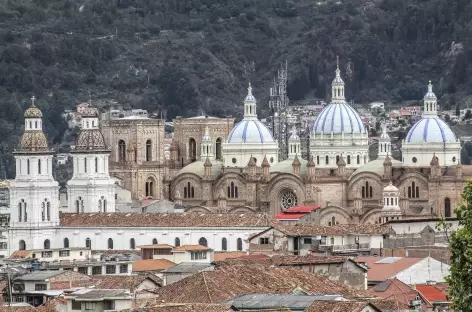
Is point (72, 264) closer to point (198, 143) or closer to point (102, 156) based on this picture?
point (102, 156)

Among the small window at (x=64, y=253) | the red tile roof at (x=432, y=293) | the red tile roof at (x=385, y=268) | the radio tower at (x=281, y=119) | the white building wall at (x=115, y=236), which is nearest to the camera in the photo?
the red tile roof at (x=432, y=293)

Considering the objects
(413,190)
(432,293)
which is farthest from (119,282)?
(413,190)

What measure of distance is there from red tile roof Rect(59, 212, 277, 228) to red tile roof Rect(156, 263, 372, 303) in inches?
1863

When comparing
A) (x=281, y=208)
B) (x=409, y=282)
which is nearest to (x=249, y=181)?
(x=281, y=208)

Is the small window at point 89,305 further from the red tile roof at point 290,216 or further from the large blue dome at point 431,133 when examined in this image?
the large blue dome at point 431,133

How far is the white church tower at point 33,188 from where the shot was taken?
441 feet

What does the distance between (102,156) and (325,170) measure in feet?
42.6

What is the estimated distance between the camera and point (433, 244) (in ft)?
357

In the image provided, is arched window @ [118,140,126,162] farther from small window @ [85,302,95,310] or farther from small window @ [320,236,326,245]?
small window @ [85,302,95,310]

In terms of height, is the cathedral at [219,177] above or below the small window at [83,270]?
above

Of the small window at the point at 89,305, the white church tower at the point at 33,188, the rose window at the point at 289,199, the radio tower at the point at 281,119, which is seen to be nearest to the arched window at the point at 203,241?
the white church tower at the point at 33,188

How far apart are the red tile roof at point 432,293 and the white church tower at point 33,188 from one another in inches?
1947

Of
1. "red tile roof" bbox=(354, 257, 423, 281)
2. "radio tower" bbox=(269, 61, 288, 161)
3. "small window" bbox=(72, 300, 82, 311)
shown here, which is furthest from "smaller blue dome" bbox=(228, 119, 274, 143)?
"small window" bbox=(72, 300, 82, 311)

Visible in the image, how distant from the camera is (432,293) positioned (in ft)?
278
